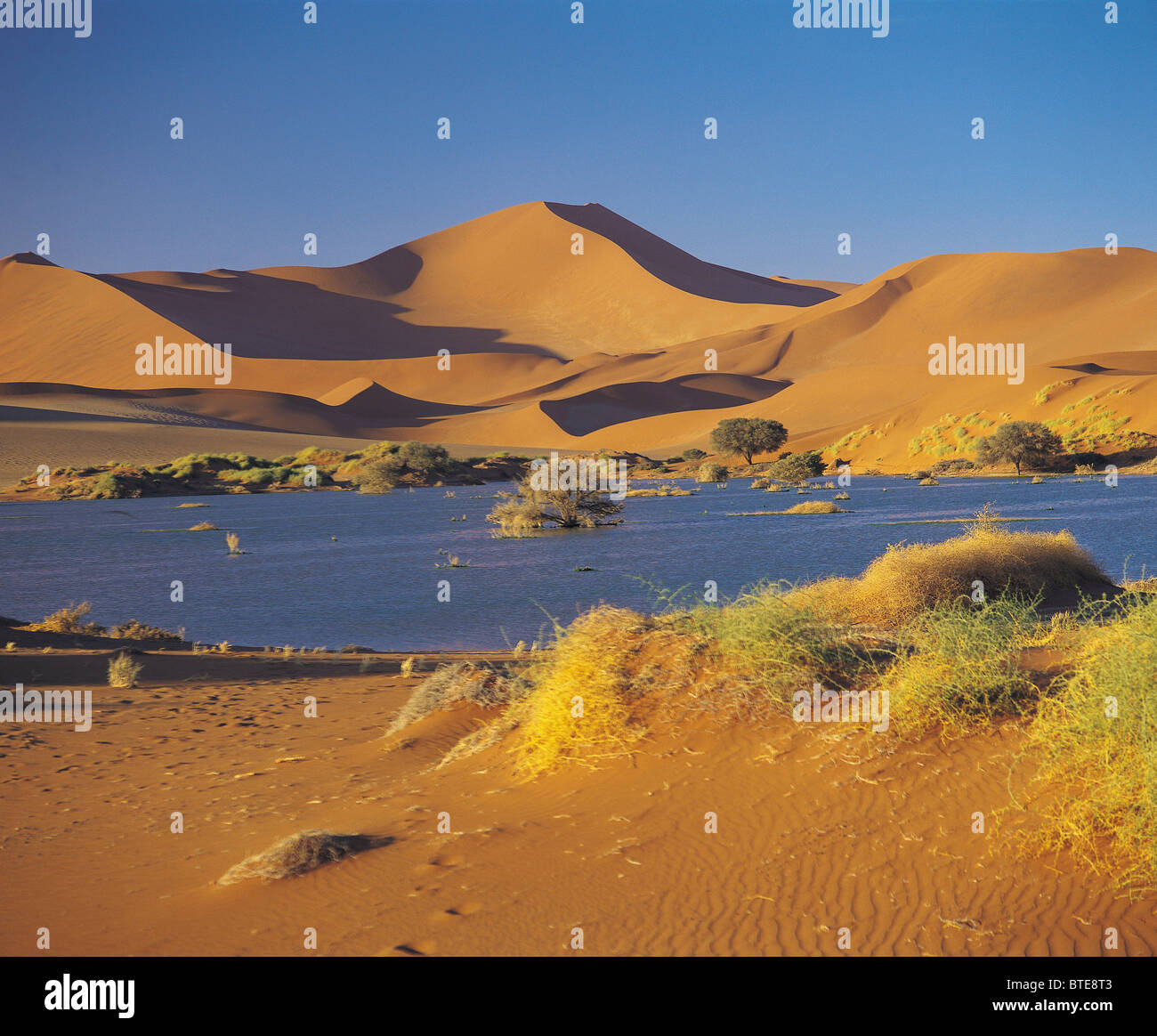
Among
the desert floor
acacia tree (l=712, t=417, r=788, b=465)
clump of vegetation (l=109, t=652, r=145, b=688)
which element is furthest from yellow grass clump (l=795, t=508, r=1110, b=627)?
acacia tree (l=712, t=417, r=788, b=465)

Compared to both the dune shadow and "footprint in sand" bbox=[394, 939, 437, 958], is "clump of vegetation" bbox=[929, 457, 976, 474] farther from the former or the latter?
the dune shadow

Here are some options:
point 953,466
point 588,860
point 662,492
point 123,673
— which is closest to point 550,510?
point 662,492

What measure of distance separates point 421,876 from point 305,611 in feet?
44.8

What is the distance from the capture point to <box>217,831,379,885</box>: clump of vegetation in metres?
5.07

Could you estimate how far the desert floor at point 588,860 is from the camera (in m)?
4.23

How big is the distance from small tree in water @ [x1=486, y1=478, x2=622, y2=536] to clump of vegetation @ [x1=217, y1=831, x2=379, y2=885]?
25.7 m

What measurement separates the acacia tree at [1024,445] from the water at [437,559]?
44.1 feet

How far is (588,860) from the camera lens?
4.99 metres

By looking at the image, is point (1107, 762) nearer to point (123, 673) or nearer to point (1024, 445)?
point (123, 673)

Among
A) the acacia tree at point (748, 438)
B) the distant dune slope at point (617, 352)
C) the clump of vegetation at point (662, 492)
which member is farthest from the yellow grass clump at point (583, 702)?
the acacia tree at point (748, 438)

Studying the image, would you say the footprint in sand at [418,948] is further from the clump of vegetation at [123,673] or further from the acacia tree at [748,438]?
the acacia tree at [748,438]

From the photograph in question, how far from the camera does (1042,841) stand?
15.0 ft

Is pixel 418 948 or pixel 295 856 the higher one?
pixel 295 856

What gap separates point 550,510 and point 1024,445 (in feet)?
123
